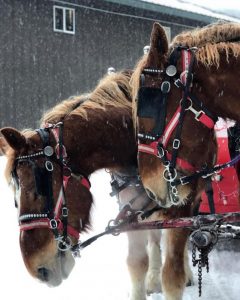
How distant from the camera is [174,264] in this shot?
12.6ft

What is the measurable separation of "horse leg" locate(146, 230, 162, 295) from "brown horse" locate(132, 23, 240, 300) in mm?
2278

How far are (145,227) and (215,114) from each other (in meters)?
1.01

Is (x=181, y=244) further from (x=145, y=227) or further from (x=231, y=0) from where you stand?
(x=231, y=0)

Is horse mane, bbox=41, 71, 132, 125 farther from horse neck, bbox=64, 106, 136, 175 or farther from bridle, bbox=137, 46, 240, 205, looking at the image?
bridle, bbox=137, 46, 240, 205

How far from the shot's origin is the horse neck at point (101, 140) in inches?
140

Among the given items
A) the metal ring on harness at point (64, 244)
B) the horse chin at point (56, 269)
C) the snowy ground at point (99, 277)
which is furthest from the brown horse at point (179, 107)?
the snowy ground at point (99, 277)

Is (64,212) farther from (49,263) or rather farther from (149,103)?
(149,103)

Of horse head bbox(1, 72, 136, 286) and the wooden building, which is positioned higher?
the wooden building

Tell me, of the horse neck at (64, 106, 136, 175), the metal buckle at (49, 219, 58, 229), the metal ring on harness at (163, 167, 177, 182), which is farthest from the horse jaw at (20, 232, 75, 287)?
the metal ring on harness at (163, 167, 177, 182)

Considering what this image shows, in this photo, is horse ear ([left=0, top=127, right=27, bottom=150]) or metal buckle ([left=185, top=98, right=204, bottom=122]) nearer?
metal buckle ([left=185, top=98, right=204, bottom=122])

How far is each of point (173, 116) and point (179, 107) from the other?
0.19 ft

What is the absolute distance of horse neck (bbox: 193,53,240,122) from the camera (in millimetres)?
2957

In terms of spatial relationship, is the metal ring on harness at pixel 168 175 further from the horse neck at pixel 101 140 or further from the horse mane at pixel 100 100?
the horse mane at pixel 100 100

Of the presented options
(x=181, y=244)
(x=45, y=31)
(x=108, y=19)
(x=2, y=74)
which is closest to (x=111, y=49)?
(x=108, y=19)
